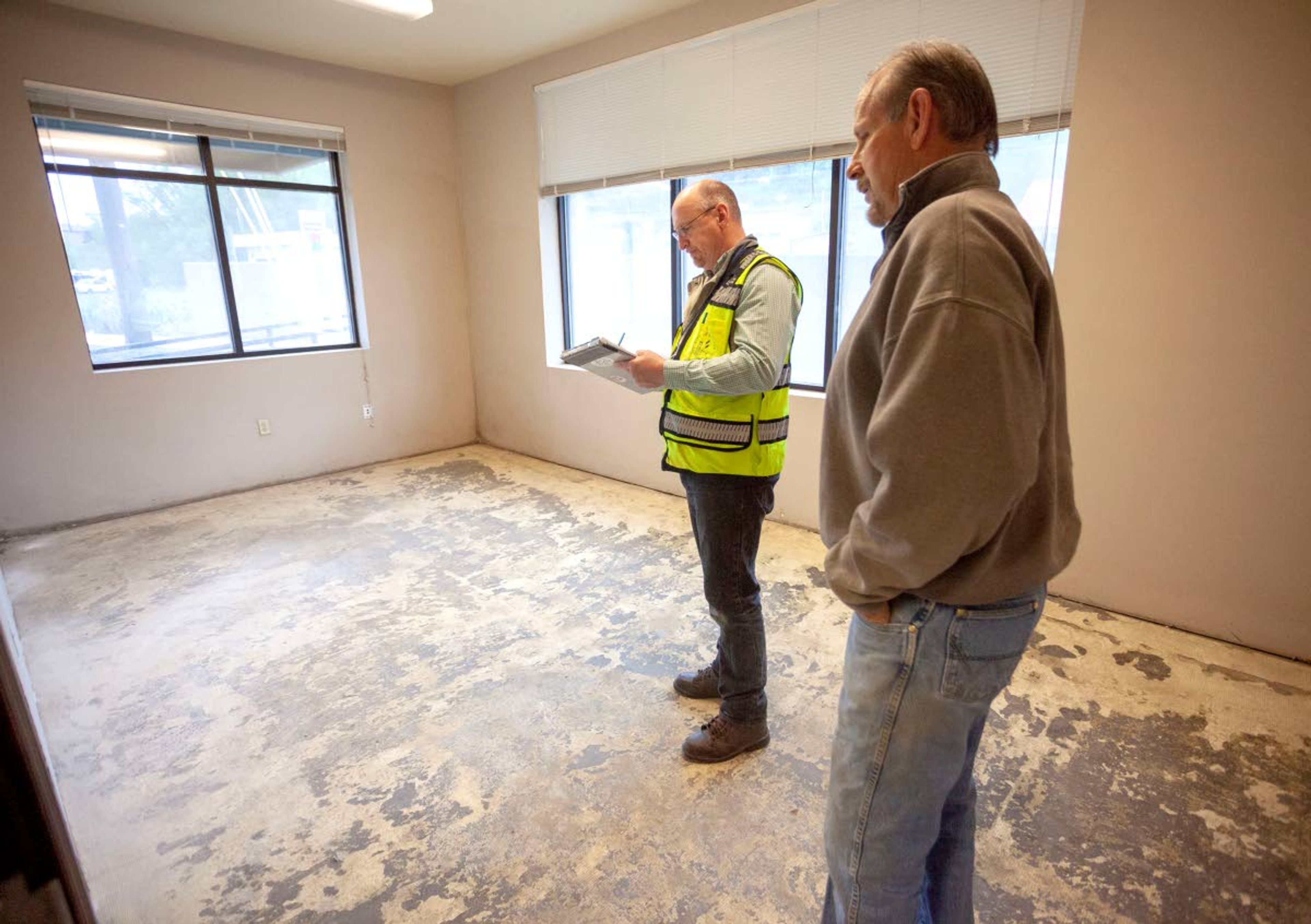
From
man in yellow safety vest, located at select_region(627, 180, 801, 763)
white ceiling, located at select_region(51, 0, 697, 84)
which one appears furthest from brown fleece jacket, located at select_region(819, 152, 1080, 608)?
white ceiling, located at select_region(51, 0, 697, 84)

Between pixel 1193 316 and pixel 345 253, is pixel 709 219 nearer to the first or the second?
pixel 1193 316

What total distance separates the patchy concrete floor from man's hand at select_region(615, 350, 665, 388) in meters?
1.09

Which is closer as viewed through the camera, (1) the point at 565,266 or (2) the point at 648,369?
(2) the point at 648,369

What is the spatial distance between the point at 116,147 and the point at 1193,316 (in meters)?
5.42

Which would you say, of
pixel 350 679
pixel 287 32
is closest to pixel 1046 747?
pixel 350 679

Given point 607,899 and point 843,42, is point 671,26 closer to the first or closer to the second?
point 843,42

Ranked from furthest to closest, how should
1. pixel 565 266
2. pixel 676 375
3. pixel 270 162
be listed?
pixel 565 266 → pixel 270 162 → pixel 676 375

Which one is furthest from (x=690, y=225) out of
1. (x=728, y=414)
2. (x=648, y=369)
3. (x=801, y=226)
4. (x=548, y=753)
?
(x=801, y=226)

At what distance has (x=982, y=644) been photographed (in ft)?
2.90

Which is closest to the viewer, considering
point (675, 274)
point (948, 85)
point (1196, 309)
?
point (948, 85)

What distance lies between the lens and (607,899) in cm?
150

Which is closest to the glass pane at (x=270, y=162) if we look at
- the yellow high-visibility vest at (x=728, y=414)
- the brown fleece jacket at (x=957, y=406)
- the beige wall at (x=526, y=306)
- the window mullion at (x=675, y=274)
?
the beige wall at (x=526, y=306)

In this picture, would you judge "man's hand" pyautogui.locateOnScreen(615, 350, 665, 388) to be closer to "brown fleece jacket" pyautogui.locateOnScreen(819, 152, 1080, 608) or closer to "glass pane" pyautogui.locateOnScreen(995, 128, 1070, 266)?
"brown fleece jacket" pyautogui.locateOnScreen(819, 152, 1080, 608)

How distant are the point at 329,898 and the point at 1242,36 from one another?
3641mm
